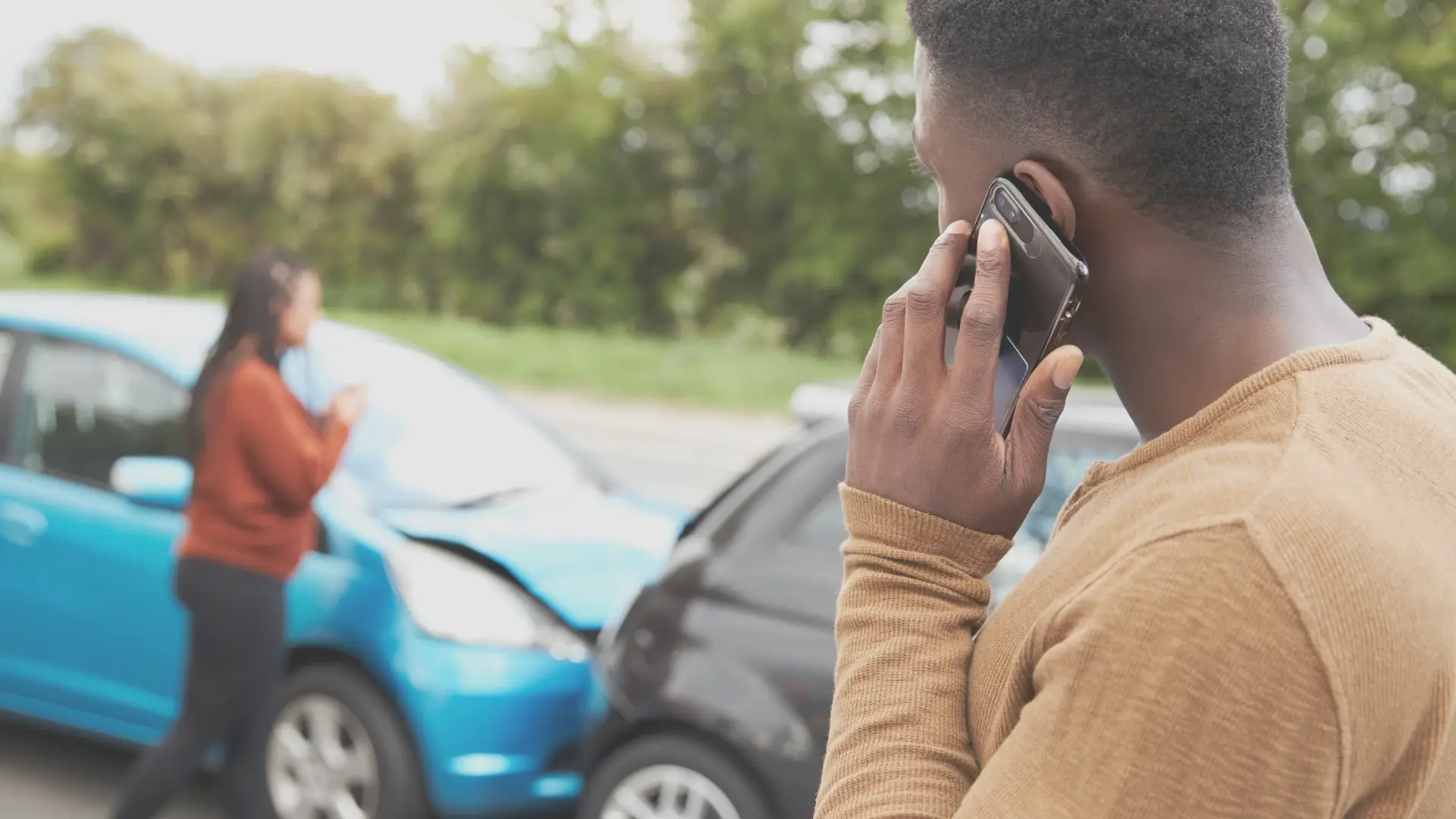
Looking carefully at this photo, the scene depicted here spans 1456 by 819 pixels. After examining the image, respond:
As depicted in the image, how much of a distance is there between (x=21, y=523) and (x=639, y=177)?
944 inches

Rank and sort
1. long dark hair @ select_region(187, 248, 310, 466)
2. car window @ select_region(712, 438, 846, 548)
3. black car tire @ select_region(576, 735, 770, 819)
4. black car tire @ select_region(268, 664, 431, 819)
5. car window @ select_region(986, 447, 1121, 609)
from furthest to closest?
black car tire @ select_region(268, 664, 431, 819) → long dark hair @ select_region(187, 248, 310, 466) → car window @ select_region(712, 438, 846, 548) → black car tire @ select_region(576, 735, 770, 819) → car window @ select_region(986, 447, 1121, 609)

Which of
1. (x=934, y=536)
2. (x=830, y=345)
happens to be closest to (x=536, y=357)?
(x=830, y=345)

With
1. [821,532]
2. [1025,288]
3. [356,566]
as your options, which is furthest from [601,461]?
[1025,288]

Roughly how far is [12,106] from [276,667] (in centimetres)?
4338

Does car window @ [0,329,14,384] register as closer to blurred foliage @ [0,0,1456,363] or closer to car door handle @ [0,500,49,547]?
car door handle @ [0,500,49,547]

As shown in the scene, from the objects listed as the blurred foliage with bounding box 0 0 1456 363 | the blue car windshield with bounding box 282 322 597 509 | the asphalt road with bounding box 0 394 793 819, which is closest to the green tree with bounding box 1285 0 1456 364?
the blurred foliage with bounding box 0 0 1456 363

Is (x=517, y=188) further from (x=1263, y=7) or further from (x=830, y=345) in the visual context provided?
(x=1263, y=7)

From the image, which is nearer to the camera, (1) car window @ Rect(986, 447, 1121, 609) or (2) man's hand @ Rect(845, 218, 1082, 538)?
(2) man's hand @ Rect(845, 218, 1082, 538)

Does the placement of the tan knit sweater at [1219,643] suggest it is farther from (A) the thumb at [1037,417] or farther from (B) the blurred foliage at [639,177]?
(B) the blurred foliage at [639,177]

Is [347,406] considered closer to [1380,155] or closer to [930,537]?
[930,537]

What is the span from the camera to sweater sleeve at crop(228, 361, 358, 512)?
3.74m

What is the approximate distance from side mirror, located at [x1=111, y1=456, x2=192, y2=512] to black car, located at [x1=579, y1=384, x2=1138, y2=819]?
1459mm

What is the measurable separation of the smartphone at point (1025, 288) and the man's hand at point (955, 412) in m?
0.02

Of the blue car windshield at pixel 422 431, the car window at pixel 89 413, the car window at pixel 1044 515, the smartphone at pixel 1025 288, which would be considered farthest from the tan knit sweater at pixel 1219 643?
the car window at pixel 89 413
